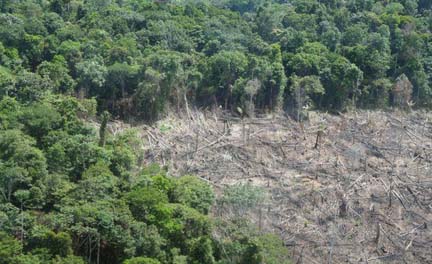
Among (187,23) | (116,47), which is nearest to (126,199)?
(116,47)

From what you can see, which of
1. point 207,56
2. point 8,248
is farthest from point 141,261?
point 207,56

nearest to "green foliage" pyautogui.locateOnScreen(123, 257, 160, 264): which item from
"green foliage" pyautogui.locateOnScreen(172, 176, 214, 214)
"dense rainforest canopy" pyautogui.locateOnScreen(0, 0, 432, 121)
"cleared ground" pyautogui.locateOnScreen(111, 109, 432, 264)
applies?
"green foliage" pyautogui.locateOnScreen(172, 176, 214, 214)

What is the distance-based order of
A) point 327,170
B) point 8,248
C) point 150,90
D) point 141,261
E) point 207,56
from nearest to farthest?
1. point 8,248
2. point 141,261
3. point 327,170
4. point 150,90
5. point 207,56

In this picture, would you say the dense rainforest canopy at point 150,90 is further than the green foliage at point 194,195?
No

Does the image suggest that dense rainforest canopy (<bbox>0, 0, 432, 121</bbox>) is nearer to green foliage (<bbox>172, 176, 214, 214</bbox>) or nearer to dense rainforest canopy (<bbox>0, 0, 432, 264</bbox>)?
dense rainforest canopy (<bbox>0, 0, 432, 264</bbox>)

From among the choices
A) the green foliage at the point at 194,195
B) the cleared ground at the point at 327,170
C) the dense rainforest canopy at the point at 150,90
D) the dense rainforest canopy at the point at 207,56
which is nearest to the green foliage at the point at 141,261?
the dense rainforest canopy at the point at 150,90

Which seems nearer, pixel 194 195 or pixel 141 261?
pixel 141 261

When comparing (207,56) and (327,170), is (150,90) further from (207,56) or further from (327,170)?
(327,170)

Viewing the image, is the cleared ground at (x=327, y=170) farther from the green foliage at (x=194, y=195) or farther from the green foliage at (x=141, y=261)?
the green foliage at (x=141, y=261)

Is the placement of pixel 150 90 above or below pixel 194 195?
above

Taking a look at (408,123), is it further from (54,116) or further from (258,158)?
(54,116)
